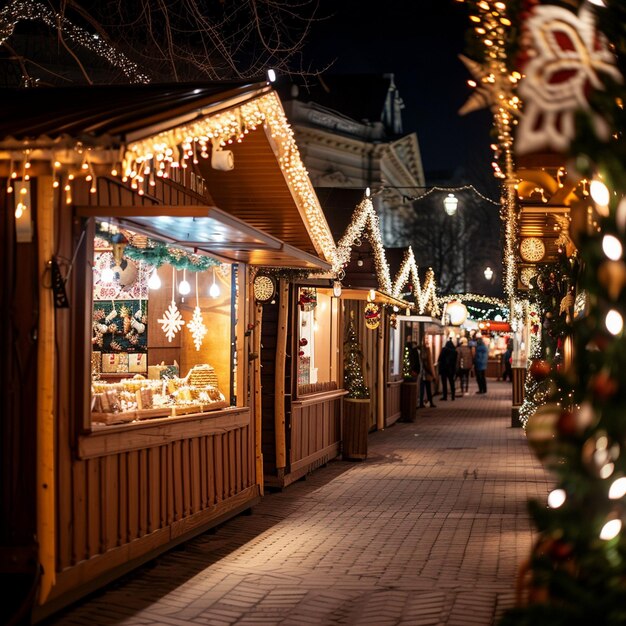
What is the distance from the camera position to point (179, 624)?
23.6 feet

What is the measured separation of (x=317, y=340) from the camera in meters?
17.1

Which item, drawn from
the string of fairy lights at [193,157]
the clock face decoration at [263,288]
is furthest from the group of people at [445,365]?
the clock face decoration at [263,288]

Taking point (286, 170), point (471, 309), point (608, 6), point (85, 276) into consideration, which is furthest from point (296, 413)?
point (471, 309)

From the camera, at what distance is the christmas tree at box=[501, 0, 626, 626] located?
3666mm

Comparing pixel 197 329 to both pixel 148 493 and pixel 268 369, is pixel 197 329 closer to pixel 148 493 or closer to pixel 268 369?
pixel 268 369

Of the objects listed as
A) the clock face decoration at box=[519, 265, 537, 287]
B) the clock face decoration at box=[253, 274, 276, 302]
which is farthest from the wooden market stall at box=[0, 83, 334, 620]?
the clock face decoration at box=[519, 265, 537, 287]

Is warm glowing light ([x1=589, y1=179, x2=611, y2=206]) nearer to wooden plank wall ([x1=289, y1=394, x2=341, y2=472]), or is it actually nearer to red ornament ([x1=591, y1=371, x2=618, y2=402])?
red ornament ([x1=591, y1=371, x2=618, y2=402])

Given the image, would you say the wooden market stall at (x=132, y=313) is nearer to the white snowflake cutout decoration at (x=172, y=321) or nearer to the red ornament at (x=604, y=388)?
the white snowflake cutout decoration at (x=172, y=321)

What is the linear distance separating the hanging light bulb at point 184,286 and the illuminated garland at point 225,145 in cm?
155

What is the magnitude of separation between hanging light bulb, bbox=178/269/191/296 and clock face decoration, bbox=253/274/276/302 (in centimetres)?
137

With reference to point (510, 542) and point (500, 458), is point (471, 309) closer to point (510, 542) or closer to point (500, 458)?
Result: point (500, 458)

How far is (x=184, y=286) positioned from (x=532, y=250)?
481 centimetres

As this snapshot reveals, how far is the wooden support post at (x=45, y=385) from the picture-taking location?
23.4ft

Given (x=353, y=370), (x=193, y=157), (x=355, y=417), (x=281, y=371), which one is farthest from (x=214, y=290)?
(x=353, y=370)
